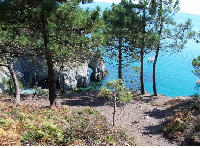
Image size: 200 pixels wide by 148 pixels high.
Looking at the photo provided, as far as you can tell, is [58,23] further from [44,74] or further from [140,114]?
[44,74]

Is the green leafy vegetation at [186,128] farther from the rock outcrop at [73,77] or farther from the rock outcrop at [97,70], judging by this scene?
the rock outcrop at [97,70]

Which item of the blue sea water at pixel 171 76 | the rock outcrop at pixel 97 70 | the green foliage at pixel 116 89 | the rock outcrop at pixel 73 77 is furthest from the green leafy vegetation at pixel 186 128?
the rock outcrop at pixel 97 70

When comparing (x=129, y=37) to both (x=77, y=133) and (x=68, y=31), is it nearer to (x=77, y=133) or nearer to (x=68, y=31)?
(x=68, y=31)

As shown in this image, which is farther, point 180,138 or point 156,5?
point 156,5

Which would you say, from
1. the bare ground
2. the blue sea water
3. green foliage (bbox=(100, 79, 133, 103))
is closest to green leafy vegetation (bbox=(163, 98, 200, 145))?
the bare ground

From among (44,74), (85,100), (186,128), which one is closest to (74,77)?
(44,74)

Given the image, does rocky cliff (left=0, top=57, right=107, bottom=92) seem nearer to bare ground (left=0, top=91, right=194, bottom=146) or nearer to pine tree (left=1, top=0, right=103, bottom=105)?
bare ground (left=0, top=91, right=194, bottom=146)

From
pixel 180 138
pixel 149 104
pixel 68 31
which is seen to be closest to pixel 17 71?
pixel 149 104

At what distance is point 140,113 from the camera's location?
44.4 ft

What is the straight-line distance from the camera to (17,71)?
25.9 m

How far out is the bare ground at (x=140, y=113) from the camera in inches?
391

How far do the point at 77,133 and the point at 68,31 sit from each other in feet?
15.4

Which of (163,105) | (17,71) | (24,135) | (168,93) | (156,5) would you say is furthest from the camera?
(168,93)

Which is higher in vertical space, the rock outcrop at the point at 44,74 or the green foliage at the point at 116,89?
the green foliage at the point at 116,89
